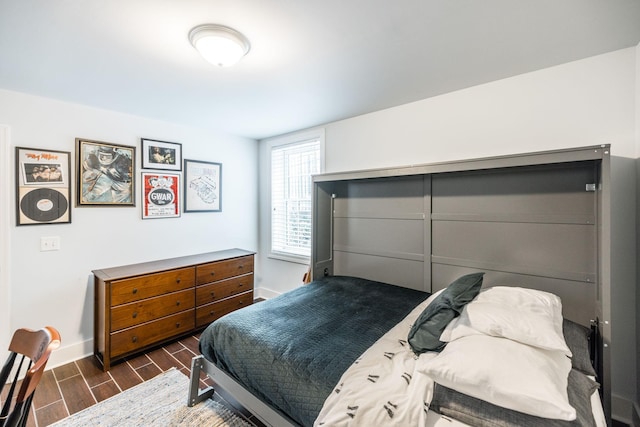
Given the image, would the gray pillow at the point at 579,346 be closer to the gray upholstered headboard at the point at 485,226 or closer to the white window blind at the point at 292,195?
the gray upholstered headboard at the point at 485,226

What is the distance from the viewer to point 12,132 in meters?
2.29

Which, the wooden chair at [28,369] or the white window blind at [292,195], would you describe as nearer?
the wooden chair at [28,369]

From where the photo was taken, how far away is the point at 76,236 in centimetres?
261

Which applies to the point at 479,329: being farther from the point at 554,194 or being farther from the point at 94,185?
the point at 94,185

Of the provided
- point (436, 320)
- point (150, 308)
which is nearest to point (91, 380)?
point (150, 308)

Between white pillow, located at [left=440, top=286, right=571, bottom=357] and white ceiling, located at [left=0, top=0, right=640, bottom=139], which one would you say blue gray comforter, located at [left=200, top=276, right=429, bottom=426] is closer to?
white pillow, located at [left=440, top=286, right=571, bottom=357]

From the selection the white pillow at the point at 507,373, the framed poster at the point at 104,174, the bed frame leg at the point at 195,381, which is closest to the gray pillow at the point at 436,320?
the white pillow at the point at 507,373

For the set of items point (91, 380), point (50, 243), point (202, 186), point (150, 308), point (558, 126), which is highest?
point (558, 126)

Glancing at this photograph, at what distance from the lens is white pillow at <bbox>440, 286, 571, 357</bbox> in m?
1.13

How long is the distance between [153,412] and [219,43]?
2.47 metres

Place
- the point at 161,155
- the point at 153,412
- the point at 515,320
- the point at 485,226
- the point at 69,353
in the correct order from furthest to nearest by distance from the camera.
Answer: the point at 161,155 < the point at 69,353 < the point at 485,226 < the point at 153,412 < the point at 515,320

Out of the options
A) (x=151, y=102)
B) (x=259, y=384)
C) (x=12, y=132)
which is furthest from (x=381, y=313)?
(x=12, y=132)

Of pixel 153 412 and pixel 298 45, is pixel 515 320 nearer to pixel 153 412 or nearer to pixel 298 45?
pixel 298 45

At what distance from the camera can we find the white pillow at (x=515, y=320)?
1131mm
